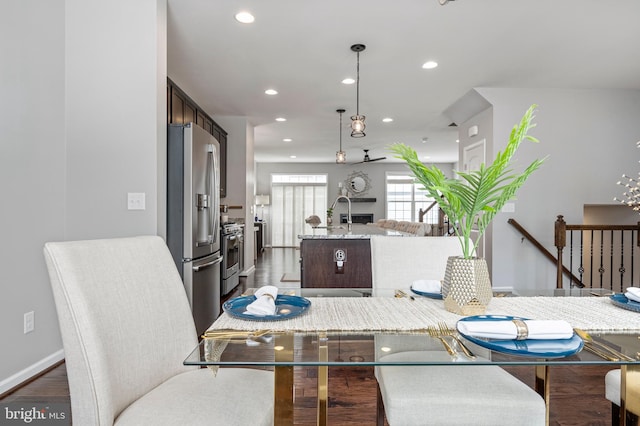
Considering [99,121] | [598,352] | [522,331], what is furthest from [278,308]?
[99,121]

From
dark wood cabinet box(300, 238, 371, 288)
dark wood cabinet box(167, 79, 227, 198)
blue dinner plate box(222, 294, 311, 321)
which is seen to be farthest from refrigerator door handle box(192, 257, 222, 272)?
blue dinner plate box(222, 294, 311, 321)

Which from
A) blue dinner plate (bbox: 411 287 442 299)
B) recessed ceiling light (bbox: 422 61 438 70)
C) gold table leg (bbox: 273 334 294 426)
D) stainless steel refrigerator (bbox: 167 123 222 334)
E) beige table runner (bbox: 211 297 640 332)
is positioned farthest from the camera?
recessed ceiling light (bbox: 422 61 438 70)

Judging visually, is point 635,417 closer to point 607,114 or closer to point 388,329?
point 388,329

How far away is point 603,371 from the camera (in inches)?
95.7

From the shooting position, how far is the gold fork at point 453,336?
34.9 inches

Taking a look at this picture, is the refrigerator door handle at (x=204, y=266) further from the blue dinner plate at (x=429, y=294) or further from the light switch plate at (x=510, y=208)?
the light switch plate at (x=510, y=208)

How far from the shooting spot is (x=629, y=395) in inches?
43.7

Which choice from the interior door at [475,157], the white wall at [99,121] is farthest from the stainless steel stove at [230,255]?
the interior door at [475,157]

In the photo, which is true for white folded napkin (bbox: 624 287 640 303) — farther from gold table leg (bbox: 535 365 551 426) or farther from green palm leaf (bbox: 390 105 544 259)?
green palm leaf (bbox: 390 105 544 259)

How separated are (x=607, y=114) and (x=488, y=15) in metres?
2.98

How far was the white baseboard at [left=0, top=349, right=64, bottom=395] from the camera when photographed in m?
2.05

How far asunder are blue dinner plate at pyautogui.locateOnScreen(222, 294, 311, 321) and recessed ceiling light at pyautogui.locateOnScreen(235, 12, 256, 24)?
96.7 inches

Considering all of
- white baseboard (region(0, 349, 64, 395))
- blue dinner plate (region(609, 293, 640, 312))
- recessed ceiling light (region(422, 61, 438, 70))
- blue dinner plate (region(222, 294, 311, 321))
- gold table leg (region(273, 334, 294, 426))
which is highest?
recessed ceiling light (region(422, 61, 438, 70))

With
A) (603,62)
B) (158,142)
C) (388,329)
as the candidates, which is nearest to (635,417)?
(388,329)
